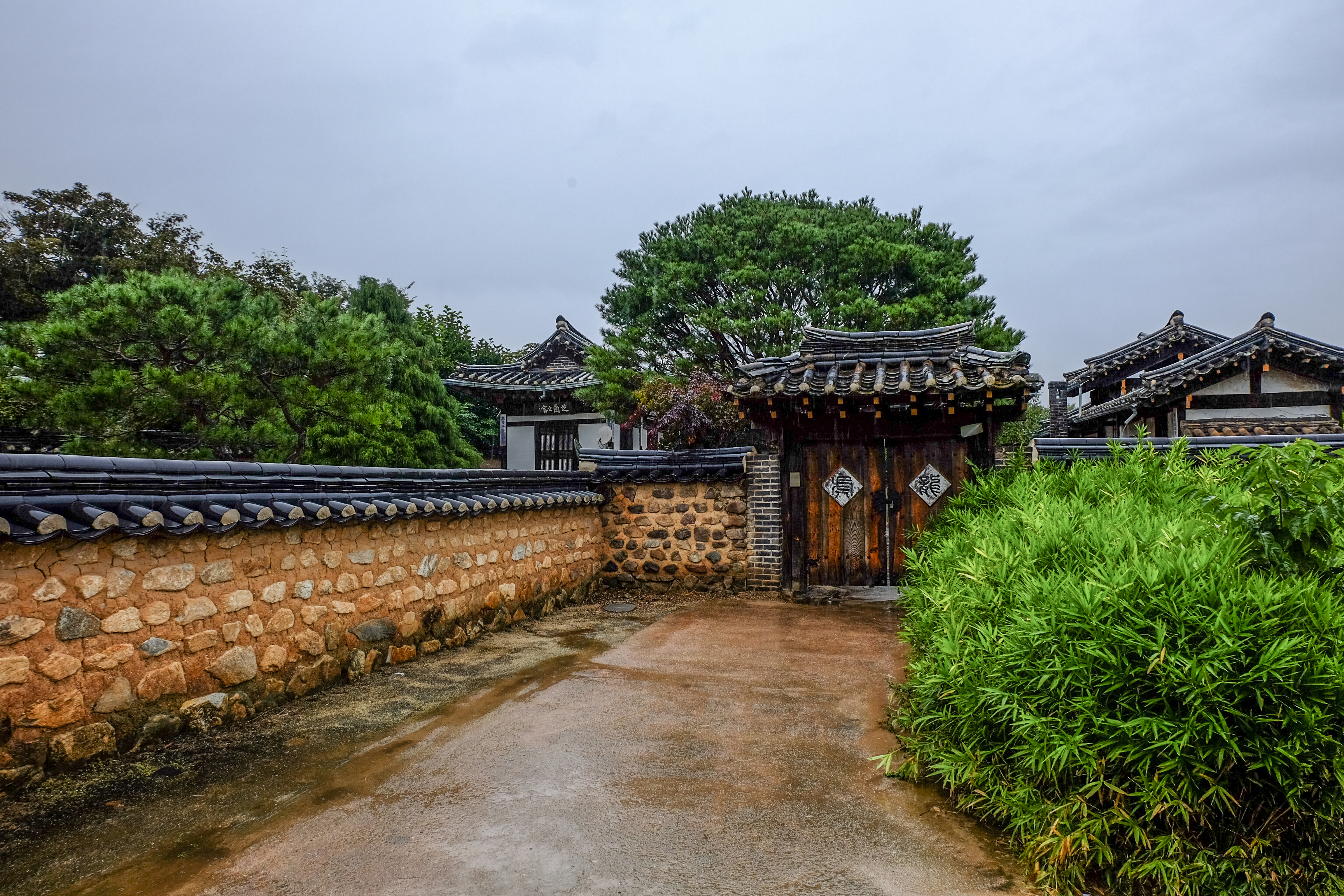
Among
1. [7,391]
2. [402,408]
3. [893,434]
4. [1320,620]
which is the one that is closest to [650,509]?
[893,434]

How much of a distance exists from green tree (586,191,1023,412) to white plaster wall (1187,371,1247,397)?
3662 millimetres

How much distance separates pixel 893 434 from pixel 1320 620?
5.69 metres

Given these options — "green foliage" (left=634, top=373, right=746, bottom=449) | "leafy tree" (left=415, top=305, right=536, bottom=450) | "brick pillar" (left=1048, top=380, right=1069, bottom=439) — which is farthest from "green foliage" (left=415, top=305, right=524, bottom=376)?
"brick pillar" (left=1048, top=380, right=1069, bottom=439)

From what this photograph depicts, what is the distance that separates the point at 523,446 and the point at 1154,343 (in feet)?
55.9

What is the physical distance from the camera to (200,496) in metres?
3.80

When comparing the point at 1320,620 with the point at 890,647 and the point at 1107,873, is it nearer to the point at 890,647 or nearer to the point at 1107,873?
the point at 1107,873

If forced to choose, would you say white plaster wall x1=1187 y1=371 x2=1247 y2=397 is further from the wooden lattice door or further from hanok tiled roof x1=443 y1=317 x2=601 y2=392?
the wooden lattice door

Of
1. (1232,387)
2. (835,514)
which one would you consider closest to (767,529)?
(835,514)

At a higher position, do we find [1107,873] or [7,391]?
[7,391]

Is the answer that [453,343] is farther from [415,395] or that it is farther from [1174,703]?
[1174,703]

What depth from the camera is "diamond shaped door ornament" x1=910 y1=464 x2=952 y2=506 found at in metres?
7.64

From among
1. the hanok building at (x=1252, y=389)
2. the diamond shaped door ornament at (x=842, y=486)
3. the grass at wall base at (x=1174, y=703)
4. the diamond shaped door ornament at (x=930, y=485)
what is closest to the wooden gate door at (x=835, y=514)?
the diamond shaped door ornament at (x=842, y=486)

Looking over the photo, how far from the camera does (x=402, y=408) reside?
10430mm

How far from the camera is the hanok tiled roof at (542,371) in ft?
59.6
